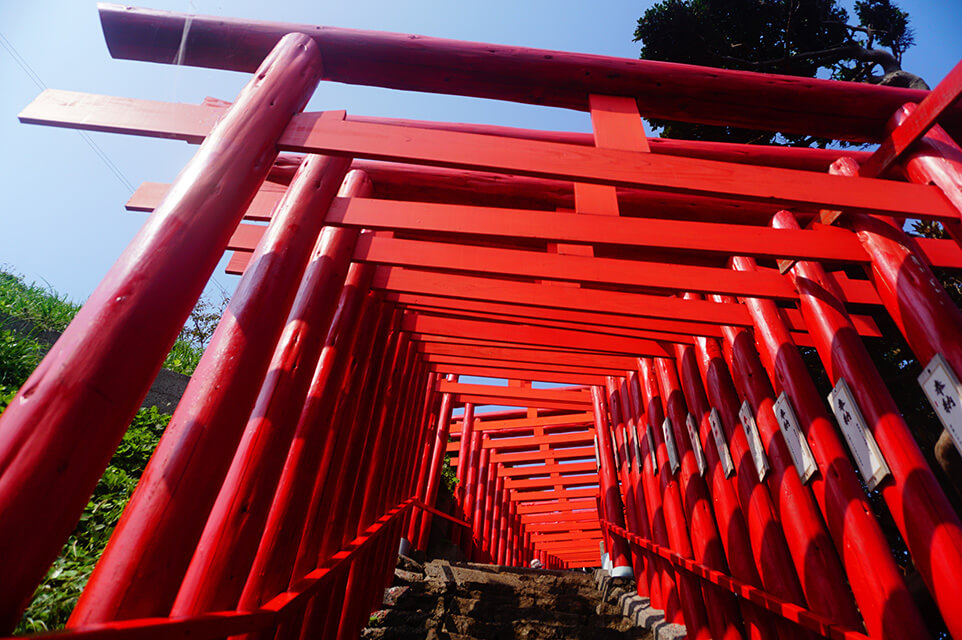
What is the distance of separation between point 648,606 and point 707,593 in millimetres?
1463

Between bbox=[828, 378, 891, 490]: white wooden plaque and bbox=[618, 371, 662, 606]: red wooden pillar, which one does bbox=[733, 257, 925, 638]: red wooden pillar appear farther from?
bbox=[618, 371, 662, 606]: red wooden pillar

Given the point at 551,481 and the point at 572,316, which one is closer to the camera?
the point at 572,316

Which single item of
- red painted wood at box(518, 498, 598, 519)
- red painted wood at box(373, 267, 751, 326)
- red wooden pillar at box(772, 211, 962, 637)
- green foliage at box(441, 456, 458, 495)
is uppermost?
red painted wood at box(518, 498, 598, 519)

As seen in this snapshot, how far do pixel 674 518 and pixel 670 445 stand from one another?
71 cm

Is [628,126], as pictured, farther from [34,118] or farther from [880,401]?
[34,118]

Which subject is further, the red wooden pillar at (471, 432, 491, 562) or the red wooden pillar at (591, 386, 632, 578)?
the red wooden pillar at (471, 432, 491, 562)

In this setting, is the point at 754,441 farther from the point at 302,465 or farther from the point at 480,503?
the point at 480,503

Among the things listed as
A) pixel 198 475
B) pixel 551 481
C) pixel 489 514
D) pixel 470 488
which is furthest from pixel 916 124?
pixel 489 514

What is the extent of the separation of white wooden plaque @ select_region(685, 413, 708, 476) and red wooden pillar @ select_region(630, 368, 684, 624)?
87cm

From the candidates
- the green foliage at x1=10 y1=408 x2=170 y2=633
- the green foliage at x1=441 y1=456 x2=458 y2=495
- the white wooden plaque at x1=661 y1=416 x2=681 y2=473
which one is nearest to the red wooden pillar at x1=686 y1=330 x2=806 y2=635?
the white wooden plaque at x1=661 y1=416 x2=681 y2=473

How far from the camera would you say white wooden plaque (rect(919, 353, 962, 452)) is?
2.32m

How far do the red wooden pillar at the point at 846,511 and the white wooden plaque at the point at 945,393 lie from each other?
2.03 feet

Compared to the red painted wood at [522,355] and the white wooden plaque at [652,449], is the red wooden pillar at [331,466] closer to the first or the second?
the red painted wood at [522,355]

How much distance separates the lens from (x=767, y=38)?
7.06m
